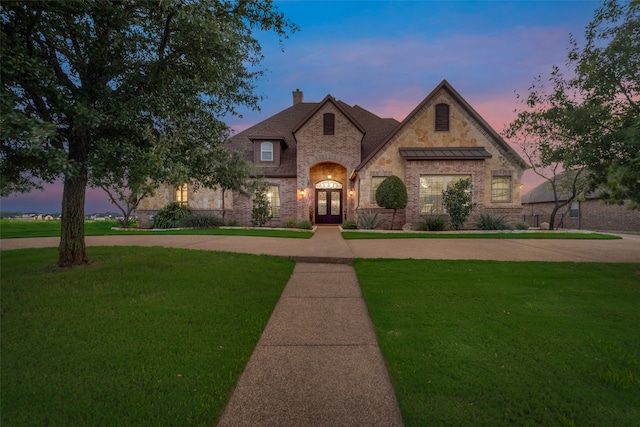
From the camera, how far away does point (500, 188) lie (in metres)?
18.2

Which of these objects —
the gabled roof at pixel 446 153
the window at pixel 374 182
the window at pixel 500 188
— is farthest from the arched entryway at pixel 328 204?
the window at pixel 500 188

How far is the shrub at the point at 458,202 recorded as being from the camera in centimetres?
1591

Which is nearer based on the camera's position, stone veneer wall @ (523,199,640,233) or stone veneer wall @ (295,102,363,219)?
stone veneer wall @ (295,102,363,219)

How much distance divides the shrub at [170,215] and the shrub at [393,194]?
12539 mm

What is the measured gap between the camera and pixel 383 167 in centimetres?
1827

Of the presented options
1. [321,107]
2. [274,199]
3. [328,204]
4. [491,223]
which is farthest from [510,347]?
[328,204]

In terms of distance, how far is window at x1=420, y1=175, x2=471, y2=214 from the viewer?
58.2 ft

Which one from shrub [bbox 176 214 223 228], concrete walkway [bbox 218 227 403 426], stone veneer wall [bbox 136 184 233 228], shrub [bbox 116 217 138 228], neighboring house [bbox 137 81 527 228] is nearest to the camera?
concrete walkway [bbox 218 227 403 426]

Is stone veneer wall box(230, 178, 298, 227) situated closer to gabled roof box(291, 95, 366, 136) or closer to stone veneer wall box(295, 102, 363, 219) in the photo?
stone veneer wall box(295, 102, 363, 219)

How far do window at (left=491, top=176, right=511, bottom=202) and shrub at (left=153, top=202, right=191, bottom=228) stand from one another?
19.3 metres

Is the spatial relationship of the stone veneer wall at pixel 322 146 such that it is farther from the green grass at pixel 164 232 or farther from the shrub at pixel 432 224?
the shrub at pixel 432 224

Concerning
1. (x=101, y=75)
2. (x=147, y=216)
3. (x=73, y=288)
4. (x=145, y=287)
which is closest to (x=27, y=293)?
(x=73, y=288)

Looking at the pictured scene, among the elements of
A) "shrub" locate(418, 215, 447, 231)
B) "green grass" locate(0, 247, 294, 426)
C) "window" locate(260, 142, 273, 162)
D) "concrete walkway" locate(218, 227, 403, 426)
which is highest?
"window" locate(260, 142, 273, 162)

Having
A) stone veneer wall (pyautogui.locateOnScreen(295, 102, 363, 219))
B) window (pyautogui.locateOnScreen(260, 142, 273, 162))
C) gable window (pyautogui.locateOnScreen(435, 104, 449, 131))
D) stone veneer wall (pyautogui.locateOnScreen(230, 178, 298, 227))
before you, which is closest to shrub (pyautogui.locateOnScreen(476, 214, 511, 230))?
gable window (pyautogui.locateOnScreen(435, 104, 449, 131))
